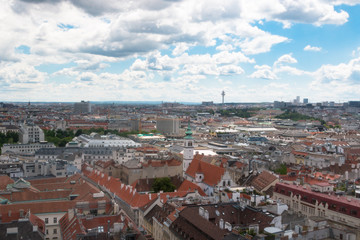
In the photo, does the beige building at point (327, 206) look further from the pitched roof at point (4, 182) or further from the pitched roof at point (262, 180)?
the pitched roof at point (4, 182)

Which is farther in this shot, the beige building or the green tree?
the green tree

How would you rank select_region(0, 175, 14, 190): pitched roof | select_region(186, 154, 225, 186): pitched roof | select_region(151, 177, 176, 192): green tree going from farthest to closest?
select_region(186, 154, 225, 186): pitched roof < select_region(151, 177, 176, 192): green tree < select_region(0, 175, 14, 190): pitched roof

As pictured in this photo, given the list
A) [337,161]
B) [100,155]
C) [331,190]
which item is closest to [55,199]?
[331,190]

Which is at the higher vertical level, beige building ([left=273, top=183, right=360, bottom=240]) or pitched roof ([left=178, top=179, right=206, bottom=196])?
beige building ([left=273, top=183, right=360, bottom=240])

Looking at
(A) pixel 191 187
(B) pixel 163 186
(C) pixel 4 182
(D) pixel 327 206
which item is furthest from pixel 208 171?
(C) pixel 4 182

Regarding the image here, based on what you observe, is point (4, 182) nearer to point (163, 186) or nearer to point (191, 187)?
point (163, 186)

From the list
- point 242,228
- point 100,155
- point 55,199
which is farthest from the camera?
point 100,155

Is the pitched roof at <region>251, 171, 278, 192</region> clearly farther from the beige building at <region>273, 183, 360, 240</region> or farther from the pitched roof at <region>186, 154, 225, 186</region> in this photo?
the pitched roof at <region>186, 154, 225, 186</region>

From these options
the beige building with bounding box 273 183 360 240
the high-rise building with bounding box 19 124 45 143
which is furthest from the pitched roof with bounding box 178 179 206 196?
the high-rise building with bounding box 19 124 45 143

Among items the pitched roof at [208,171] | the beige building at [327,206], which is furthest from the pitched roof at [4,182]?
the beige building at [327,206]

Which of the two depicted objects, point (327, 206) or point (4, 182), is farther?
point (4, 182)

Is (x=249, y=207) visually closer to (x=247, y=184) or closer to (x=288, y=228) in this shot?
(x=288, y=228)
